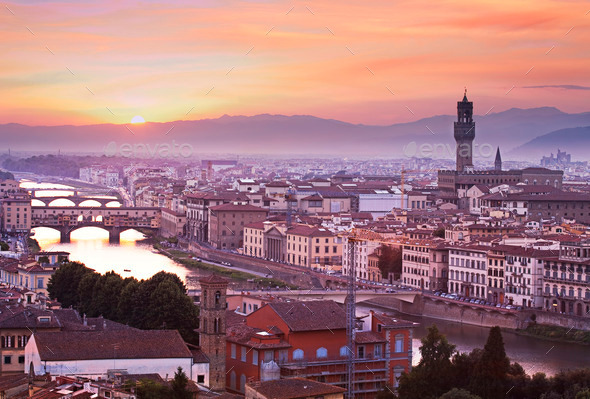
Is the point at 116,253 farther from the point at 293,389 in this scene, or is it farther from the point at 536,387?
the point at 293,389

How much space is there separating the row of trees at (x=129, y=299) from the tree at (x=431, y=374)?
2.83 meters

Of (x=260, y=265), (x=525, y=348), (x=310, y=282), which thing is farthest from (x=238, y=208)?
(x=525, y=348)

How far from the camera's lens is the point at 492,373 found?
12500mm

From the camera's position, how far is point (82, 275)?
17.6 meters

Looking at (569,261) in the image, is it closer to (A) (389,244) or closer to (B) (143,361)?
(A) (389,244)

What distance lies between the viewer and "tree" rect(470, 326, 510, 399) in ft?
40.7

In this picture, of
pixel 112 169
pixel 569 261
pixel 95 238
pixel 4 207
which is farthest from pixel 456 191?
pixel 112 169

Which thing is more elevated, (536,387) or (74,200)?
(74,200)

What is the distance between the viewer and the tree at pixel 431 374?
12.2m

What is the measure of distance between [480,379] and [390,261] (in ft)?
42.2

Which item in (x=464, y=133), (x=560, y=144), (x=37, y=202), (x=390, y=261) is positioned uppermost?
(x=560, y=144)

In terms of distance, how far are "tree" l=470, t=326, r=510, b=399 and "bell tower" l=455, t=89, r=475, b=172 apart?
3335 cm

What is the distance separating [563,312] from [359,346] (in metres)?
7.87

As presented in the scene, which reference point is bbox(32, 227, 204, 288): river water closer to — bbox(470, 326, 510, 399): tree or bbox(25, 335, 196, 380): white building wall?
bbox(470, 326, 510, 399): tree
